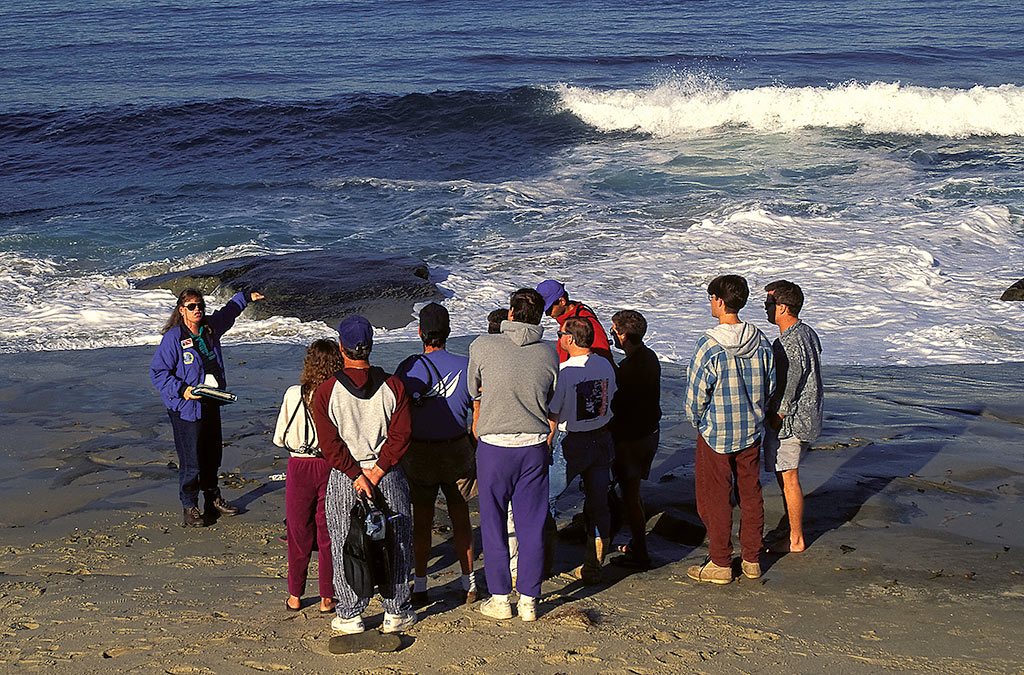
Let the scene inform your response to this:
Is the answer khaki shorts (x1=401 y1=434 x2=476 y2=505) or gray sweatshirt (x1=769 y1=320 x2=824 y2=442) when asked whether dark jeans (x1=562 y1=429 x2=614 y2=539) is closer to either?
khaki shorts (x1=401 y1=434 x2=476 y2=505)

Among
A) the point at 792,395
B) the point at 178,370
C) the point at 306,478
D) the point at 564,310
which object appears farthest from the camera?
the point at 178,370

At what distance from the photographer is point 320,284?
1357 cm

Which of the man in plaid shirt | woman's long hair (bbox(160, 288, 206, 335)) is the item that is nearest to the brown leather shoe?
the man in plaid shirt

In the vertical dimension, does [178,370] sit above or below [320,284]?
below

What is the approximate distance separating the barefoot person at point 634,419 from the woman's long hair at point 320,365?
5.38ft

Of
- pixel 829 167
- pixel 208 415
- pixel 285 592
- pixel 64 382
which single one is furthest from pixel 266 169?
pixel 285 592

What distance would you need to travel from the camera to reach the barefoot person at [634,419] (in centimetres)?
612

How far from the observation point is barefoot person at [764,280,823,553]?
5.92 m

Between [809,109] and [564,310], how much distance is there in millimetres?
22523

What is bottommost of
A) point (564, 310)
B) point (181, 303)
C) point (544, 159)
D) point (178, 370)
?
point (178, 370)

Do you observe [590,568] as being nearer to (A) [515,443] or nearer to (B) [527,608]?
(B) [527,608]

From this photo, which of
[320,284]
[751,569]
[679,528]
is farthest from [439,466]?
[320,284]

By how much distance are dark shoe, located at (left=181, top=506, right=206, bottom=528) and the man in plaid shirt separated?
117 inches

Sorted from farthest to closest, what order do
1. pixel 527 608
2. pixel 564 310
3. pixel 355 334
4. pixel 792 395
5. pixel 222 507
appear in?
pixel 222 507
pixel 564 310
pixel 792 395
pixel 527 608
pixel 355 334
